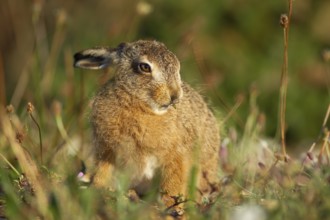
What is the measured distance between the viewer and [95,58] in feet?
19.8

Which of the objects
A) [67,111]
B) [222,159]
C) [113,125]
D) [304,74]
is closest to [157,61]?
[113,125]

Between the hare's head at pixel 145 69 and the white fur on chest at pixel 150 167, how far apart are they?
0.31 metres

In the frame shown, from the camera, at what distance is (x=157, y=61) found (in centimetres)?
548

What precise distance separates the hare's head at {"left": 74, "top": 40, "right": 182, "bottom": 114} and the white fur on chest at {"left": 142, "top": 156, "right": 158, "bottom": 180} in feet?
1.03

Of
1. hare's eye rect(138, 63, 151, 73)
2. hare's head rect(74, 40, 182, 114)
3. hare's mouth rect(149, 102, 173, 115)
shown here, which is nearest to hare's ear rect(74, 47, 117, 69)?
hare's head rect(74, 40, 182, 114)

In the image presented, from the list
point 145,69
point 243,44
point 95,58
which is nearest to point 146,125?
point 145,69

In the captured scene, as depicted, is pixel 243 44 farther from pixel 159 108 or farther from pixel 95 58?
pixel 159 108

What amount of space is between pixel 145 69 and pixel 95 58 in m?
0.61

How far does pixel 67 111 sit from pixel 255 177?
74.5 inches

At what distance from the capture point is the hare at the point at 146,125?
213 inches

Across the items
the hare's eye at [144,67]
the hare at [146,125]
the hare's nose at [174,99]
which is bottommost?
the hare at [146,125]

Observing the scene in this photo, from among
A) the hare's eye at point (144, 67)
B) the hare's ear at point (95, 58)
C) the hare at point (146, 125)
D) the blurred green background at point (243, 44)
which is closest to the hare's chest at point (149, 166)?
the hare at point (146, 125)

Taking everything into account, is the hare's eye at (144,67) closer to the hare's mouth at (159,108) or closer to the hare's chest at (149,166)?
the hare's mouth at (159,108)

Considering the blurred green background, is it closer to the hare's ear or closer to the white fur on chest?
the hare's ear
